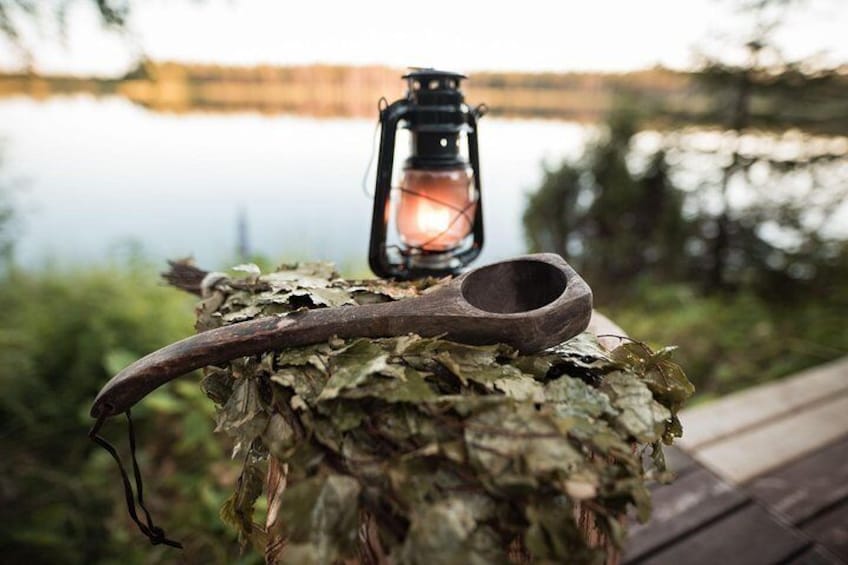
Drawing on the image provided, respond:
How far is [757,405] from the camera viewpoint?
2773mm

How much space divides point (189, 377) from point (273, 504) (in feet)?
8.45

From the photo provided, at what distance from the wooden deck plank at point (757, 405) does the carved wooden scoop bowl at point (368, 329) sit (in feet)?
6.21

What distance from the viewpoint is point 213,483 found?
253 cm

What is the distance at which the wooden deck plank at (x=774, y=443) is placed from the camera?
7.59ft

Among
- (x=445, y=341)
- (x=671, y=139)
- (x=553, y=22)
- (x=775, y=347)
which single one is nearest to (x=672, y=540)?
(x=445, y=341)

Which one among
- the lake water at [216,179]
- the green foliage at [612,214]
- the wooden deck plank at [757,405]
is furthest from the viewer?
the lake water at [216,179]

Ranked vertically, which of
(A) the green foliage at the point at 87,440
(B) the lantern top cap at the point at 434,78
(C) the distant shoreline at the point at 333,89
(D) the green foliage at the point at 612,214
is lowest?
(A) the green foliage at the point at 87,440

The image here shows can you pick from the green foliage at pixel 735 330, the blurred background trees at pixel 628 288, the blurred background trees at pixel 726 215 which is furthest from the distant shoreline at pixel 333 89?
the green foliage at pixel 735 330

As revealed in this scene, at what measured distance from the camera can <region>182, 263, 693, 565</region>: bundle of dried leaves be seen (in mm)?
744

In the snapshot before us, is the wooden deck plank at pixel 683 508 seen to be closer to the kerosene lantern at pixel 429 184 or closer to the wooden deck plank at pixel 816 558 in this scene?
the wooden deck plank at pixel 816 558

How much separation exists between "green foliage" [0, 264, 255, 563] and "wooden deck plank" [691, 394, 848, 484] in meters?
2.18

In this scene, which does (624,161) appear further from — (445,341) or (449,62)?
(445,341)

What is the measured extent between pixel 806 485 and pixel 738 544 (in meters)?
0.59

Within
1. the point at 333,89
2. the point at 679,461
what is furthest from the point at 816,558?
the point at 333,89
